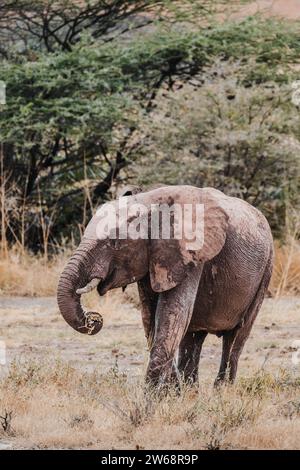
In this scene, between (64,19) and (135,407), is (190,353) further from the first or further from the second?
(64,19)

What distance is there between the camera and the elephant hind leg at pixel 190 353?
30.7ft

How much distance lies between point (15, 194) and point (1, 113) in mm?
1436

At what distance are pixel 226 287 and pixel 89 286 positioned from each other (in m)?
1.22

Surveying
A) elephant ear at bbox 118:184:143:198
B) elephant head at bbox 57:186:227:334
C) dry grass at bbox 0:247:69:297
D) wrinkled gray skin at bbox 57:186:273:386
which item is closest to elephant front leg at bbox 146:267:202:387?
wrinkled gray skin at bbox 57:186:273:386

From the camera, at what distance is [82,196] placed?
20.2 meters

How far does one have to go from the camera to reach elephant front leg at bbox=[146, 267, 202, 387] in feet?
27.6

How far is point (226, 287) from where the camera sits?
8891mm

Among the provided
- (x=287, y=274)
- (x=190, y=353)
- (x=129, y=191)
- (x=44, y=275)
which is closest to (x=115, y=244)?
(x=129, y=191)

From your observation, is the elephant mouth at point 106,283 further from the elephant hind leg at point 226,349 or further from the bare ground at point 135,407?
the elephant hind leg at point 226,349

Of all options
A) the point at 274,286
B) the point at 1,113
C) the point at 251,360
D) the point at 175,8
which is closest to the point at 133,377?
the point at 251,360

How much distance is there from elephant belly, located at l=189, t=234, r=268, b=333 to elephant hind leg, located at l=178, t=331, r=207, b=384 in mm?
304

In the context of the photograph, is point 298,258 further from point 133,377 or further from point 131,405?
point 131,405

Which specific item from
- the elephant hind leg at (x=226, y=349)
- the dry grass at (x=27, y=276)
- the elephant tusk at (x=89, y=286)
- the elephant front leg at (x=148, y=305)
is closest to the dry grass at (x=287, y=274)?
the dry grass at (x=27, y=276)

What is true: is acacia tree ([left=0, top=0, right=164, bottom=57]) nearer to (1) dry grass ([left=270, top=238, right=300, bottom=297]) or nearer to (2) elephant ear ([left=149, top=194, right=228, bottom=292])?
(1) dry grass ([left=270, top=238, right=300, bottom=297])
